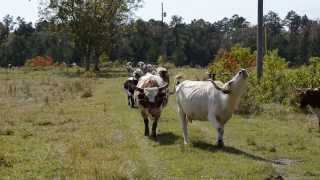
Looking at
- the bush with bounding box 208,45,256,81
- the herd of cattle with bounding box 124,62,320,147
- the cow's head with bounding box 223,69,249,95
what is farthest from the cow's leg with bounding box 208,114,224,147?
the bush with bounding box 208,45,256,81

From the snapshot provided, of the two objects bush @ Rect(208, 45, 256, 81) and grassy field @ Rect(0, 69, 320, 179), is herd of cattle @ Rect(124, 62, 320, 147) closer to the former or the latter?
grassy field @ Rect(0, 69, 320, 179)

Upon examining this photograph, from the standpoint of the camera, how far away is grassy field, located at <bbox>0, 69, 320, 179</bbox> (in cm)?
1199

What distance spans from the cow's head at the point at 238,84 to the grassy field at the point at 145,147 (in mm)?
1402

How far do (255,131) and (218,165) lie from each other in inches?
204

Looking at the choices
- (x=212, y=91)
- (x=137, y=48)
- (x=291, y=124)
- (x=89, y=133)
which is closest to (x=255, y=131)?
(x=291, y=124)

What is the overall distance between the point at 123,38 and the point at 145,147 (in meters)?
75.9

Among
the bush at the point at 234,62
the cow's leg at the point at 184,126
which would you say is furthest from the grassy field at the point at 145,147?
the bush at the point at 234,62

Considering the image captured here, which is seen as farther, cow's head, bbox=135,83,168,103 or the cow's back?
cow's head, bbox=135,83,168,103

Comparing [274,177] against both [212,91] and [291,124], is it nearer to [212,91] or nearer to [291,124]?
[212,91]

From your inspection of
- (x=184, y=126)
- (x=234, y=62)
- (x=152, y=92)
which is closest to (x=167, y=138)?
(x=184, y=126)

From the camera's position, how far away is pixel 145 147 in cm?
1521

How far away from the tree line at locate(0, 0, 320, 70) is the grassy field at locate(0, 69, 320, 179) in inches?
1497

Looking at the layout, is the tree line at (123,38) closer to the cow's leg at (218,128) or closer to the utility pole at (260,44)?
the utility pole at (260,44)

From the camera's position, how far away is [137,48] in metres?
99.6
